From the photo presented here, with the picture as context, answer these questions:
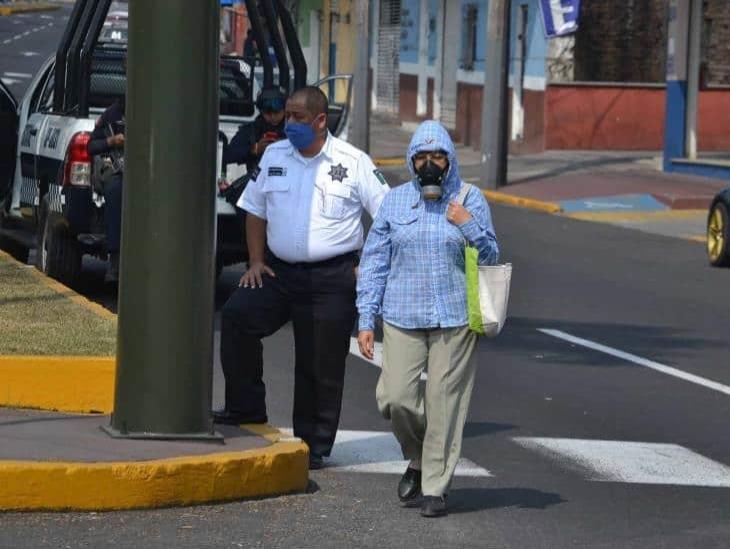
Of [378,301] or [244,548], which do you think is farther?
[378,301]

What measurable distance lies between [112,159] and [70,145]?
538 millimetres

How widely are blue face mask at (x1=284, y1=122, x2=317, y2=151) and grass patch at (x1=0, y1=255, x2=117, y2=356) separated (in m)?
1.74

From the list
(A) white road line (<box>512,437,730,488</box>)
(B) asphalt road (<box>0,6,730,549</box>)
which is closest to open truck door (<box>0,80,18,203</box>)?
(B) asphalt road (<box>0,6,730,549</box>)

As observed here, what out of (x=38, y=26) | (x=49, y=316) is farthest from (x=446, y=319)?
(x=38, y=26)

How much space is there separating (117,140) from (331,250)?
5.23 meters

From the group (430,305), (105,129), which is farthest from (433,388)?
(105,129)

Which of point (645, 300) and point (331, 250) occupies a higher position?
point (331, 250)

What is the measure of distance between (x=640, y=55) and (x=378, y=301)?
3071cm

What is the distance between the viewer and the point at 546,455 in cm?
→ 943

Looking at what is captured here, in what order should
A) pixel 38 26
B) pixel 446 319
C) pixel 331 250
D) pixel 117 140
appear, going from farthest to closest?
1. pixel 38 26
2. pixel 117 140
3. pixel 331 250
4. pixel 446 319

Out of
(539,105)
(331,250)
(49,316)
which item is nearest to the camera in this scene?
(331,250)

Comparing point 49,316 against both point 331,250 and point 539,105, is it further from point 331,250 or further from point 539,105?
point 539,105

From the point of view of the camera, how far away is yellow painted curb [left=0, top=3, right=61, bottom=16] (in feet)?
286

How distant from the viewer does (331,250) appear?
876 cm
